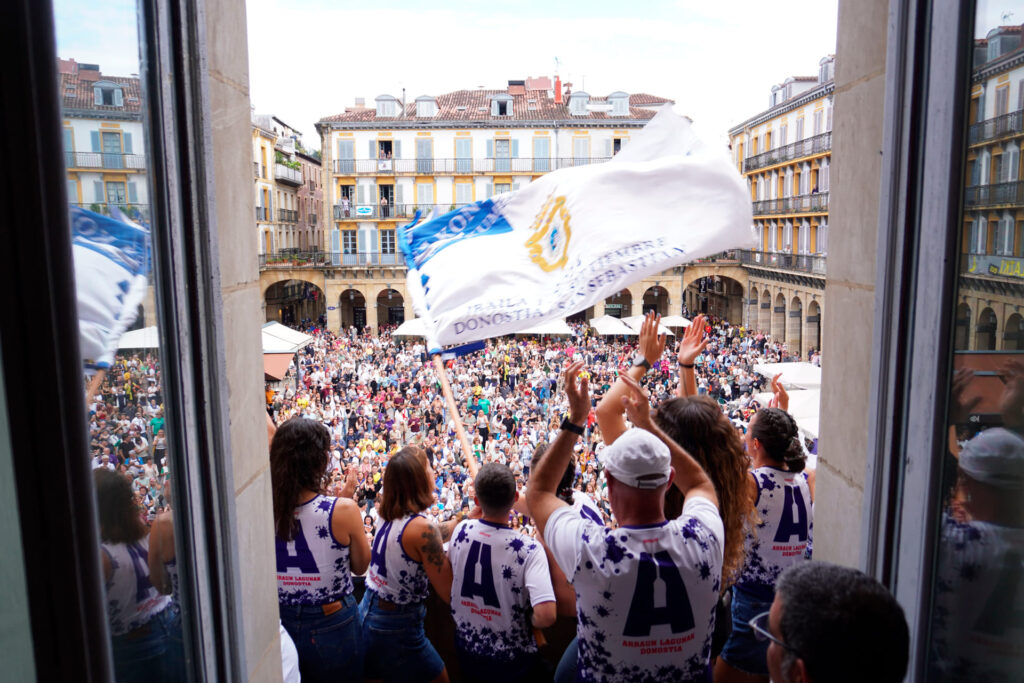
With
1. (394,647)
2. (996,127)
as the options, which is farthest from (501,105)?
(996,127)

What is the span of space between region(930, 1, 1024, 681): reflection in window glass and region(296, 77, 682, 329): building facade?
34.9 m

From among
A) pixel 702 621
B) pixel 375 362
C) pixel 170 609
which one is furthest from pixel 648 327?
pixel 375 362

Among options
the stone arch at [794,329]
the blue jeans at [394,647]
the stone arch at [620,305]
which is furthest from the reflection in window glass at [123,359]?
the stone arch at [620,305]

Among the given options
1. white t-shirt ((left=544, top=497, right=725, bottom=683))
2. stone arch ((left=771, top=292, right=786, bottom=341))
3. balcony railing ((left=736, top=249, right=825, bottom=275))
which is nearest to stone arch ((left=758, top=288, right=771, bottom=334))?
stone arch ((left=771, top=292, right=786, bottom=341))

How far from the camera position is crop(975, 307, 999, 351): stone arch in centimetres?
146

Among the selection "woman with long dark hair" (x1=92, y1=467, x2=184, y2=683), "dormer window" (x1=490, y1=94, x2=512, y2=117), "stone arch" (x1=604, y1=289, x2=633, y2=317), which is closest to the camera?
"woman with long dark hair" (x1=92, y1=467, x2=184, y2=683)

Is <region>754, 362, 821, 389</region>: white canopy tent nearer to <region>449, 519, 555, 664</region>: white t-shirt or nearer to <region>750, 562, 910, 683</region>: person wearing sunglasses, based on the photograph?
<region>449, 519, 555, 664</region>: white t-shirt

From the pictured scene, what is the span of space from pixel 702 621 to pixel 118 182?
5.38ft

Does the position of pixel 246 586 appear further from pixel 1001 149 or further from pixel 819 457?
pixel 1001 149

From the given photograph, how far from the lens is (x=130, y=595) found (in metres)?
1.27

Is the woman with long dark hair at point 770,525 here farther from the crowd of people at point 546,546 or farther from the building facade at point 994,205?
the building facade at point 994,205

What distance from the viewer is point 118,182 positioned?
1286 millimetres

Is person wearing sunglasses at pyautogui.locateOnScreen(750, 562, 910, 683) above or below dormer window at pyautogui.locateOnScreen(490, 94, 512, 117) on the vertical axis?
below

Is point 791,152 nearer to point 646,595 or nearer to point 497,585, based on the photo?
point 497,585
